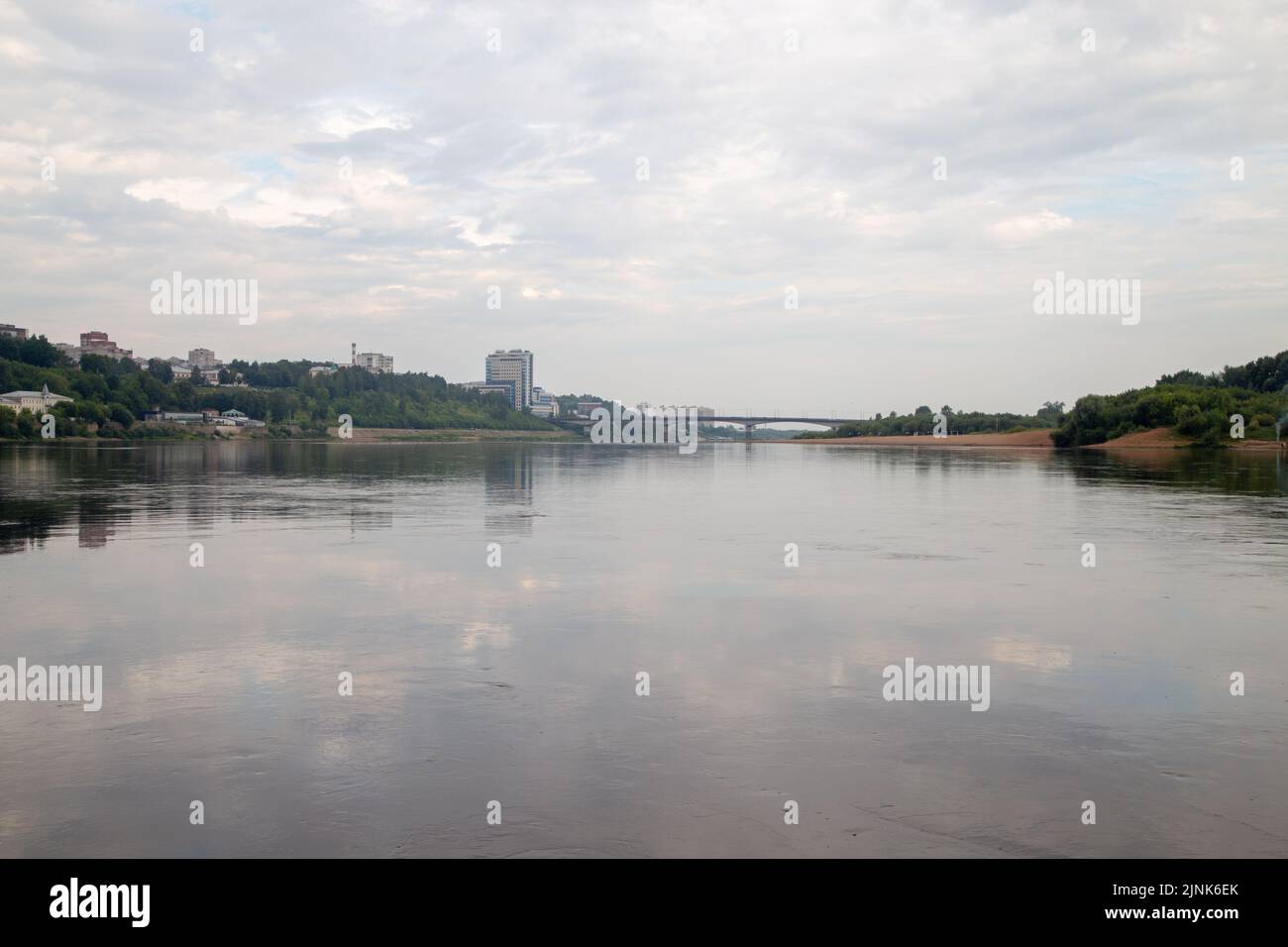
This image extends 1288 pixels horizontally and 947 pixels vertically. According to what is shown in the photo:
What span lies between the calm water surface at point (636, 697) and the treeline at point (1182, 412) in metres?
86.4

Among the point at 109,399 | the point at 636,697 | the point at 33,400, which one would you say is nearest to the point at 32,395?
the point at 33,400

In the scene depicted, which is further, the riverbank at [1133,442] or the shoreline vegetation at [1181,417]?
the shoreline vegetation at [1181,417]

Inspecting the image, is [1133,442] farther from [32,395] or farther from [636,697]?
[32,395]

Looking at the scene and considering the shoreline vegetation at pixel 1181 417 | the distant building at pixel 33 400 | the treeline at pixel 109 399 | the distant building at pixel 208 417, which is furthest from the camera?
the distant building at pixel 208 417

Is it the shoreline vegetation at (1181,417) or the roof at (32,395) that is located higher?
the roof at (32,395)

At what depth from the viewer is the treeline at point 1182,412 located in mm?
96250

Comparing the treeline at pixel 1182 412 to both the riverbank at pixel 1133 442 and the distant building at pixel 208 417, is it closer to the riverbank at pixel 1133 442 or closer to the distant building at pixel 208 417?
the riverbank at pixel 1133 442

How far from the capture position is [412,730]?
800cm

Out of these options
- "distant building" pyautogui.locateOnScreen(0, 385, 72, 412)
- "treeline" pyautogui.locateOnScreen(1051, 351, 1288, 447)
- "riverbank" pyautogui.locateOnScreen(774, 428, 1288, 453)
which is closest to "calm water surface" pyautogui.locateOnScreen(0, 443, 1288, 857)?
"riverbank" pyautogui.locateOnScreen(774, 428, 1288, 453)

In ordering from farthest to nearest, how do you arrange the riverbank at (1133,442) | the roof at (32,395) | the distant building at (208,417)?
the distant building at (208,417) → the roof at (32,395) → the riverbank at (1133,442)

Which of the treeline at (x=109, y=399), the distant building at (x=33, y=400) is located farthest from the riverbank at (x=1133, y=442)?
the distant building at (x=33, y=400)

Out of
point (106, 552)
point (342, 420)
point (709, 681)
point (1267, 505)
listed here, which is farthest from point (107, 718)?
point (342, 420)

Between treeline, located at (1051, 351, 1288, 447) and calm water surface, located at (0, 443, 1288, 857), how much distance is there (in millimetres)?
86376
